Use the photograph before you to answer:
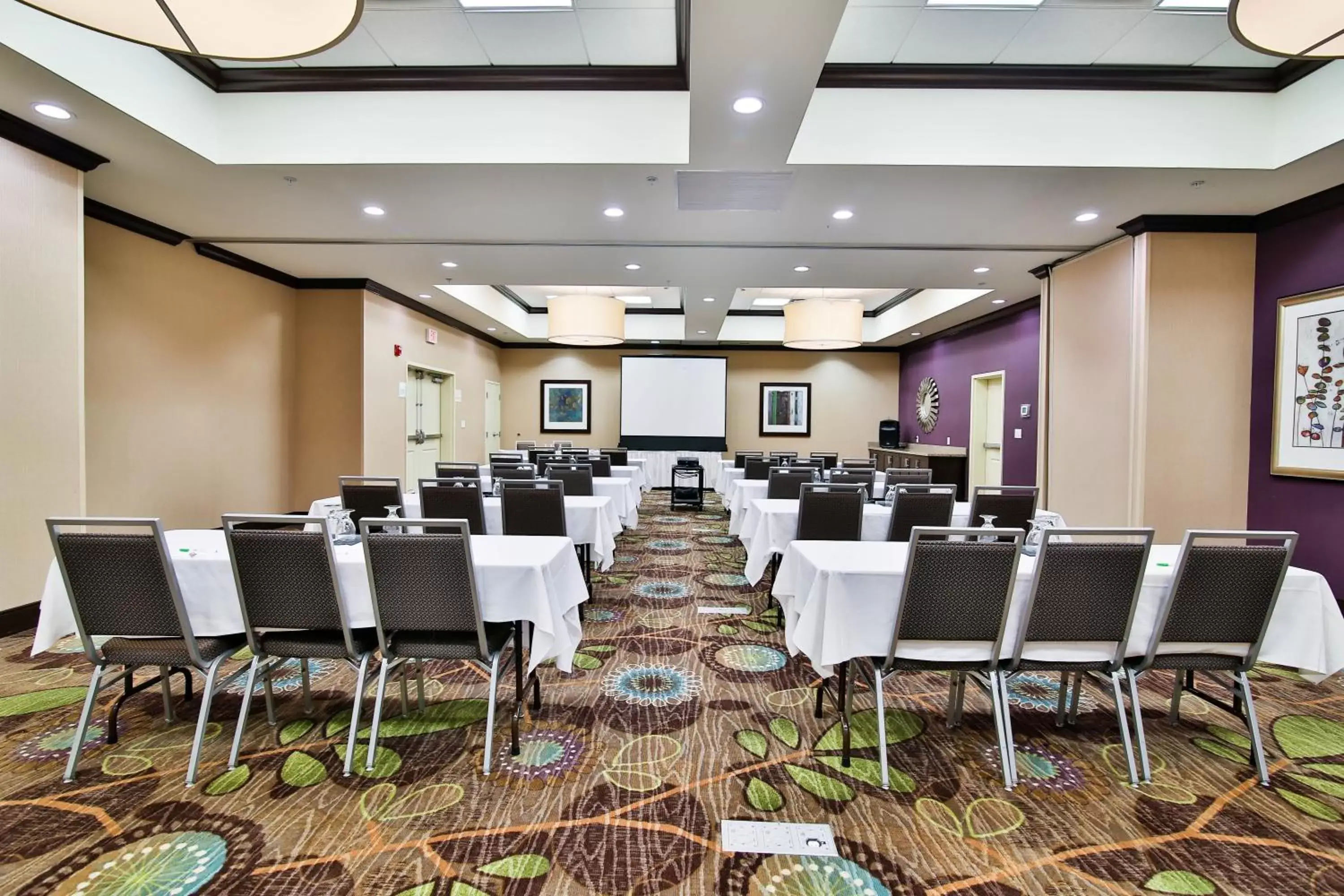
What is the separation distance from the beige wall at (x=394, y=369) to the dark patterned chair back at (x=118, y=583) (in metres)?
5.19

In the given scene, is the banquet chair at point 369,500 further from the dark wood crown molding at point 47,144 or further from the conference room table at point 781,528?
the dark wood crown molding at point 47,144

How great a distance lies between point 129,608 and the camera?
2.07 m

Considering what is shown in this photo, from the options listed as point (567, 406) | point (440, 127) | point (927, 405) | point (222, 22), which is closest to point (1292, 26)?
point (222, 22)

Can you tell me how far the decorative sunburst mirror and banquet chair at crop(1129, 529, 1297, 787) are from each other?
8.39 m

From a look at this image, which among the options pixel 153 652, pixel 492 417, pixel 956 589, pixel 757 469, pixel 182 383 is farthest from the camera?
pixel 492 417

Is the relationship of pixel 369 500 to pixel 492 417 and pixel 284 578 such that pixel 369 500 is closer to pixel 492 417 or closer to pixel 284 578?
pixel 284 578

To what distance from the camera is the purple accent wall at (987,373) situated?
7.48 meters

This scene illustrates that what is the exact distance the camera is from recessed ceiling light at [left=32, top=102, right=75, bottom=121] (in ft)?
10.4

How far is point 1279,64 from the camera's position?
3574 mm

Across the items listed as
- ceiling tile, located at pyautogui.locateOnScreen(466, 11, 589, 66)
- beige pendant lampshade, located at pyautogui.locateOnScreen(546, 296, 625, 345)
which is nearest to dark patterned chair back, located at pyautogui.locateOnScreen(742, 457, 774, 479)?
beige pendant lampshade, located at pyautogui.locateOnScreen(546, 296, 625, 345)

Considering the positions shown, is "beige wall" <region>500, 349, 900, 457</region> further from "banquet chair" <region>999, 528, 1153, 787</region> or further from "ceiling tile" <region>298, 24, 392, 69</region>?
"banquet chair" <region>999, 528, 1153, 787</region>

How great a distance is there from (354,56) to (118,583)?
3.18 m

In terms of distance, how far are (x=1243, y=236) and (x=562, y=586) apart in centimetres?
562

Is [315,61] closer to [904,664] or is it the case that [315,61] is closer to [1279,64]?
[904,664]
